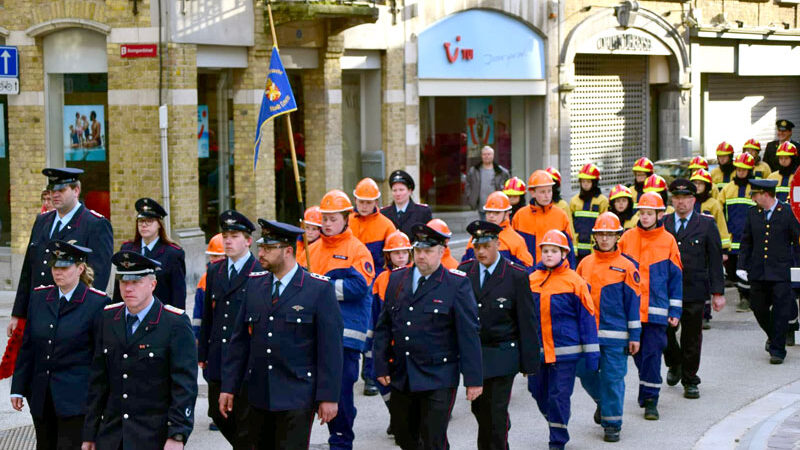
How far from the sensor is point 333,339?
763 centimetres

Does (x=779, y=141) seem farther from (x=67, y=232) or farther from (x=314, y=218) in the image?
(x=67, y=232)

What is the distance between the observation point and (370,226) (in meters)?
12.5

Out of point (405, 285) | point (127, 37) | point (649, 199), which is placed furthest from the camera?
point (127, 37)

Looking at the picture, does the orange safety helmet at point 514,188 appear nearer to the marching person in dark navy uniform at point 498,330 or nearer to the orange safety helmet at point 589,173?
the orange safety helmet at point 589,173

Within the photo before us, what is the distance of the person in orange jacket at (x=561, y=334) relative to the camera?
1005 centimetres

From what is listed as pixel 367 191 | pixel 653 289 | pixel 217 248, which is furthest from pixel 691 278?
pixel 217 248

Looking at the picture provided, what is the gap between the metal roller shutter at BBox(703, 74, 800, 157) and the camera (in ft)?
110

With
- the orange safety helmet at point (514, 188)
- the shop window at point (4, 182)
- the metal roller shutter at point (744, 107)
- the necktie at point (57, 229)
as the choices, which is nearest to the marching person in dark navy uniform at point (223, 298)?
the necktie at point (57, 229)

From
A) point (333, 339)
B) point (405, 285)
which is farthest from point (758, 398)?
point (333, 339)

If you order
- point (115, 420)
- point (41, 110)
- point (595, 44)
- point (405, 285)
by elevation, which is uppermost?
point (595, 44)

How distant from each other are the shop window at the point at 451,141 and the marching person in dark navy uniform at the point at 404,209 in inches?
412

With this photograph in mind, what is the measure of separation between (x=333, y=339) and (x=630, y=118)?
79.5ft

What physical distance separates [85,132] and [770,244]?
10320 millimetres

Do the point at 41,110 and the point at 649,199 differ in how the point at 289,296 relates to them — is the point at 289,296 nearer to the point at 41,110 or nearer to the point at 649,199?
the point at 649,199
